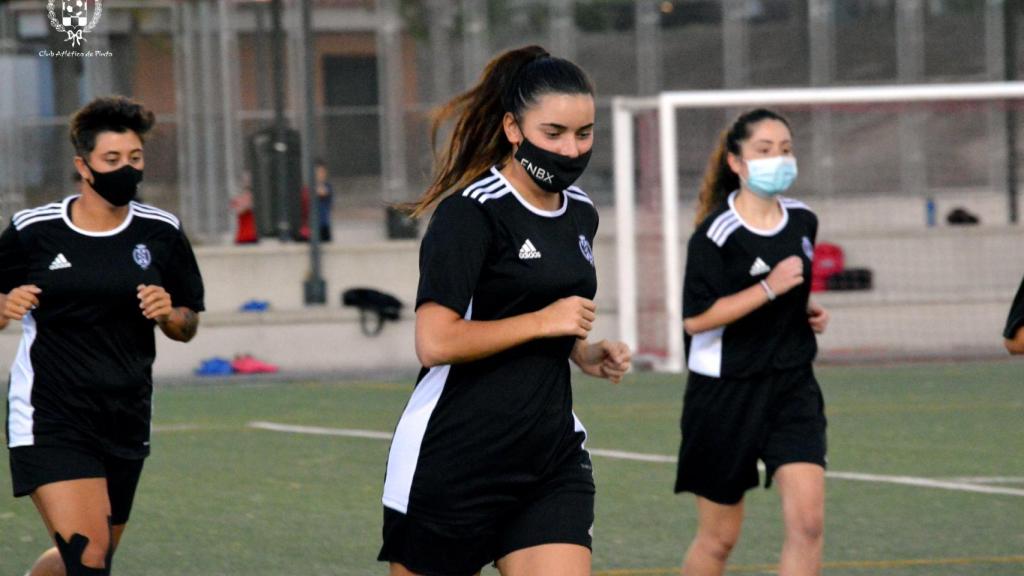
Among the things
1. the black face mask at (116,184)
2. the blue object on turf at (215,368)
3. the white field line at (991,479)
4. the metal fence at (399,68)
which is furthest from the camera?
the metal fence at (399,68)

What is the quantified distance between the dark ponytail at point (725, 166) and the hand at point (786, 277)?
0.62 meters

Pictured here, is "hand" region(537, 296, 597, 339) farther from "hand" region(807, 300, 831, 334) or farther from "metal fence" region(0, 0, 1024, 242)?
"metal fence" region(0, 0, 1024, 242)

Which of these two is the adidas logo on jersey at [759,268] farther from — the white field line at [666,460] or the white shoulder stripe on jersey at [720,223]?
the white field line at [666,460]

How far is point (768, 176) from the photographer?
624cm

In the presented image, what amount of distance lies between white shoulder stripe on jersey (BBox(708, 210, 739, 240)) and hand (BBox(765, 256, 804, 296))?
33 centimetres

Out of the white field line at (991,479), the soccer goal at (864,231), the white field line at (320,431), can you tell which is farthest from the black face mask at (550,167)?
the soccer goal at (864,231)

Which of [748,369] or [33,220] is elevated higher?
[33,220]

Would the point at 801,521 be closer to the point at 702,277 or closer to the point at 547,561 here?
the point at 702,277

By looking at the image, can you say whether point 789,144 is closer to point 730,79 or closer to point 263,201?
point 263,201

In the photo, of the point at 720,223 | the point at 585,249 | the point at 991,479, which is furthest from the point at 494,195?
the point at 991,479

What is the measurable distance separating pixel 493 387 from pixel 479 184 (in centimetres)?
51

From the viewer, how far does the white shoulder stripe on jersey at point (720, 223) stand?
617cm

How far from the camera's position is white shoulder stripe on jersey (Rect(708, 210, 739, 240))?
617 centimetres

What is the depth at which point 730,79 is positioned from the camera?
25094 millimetres
